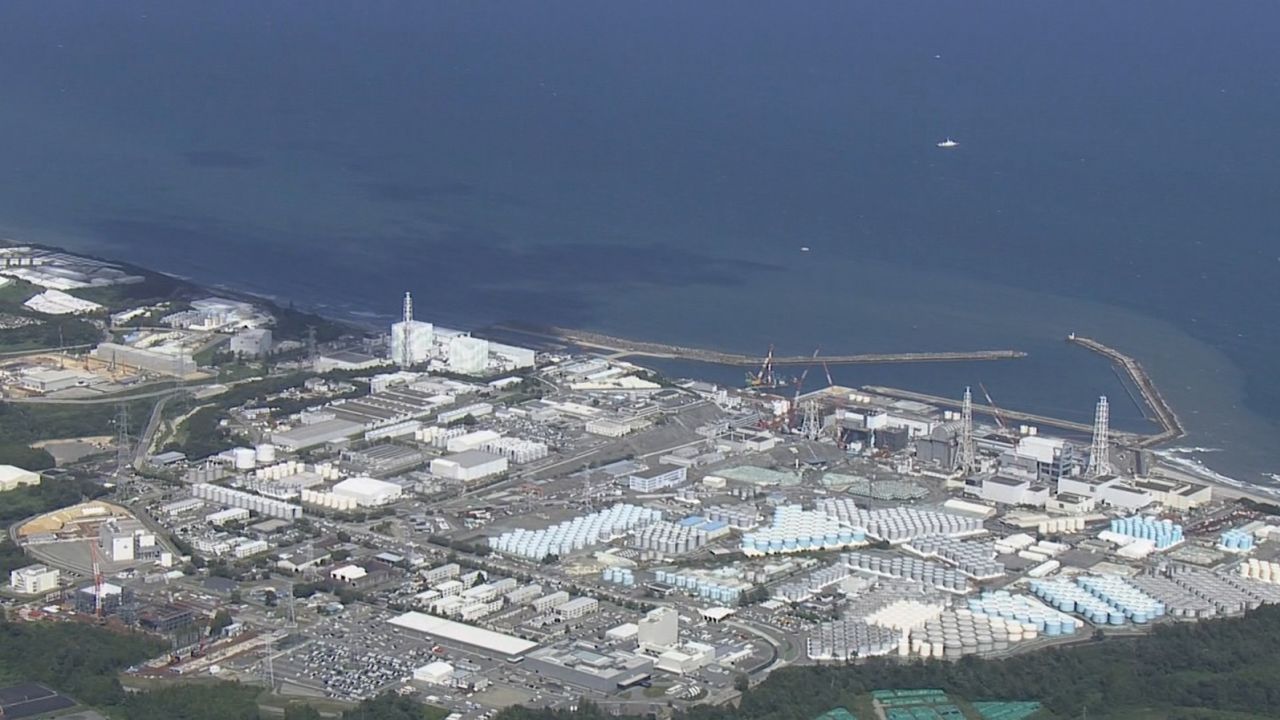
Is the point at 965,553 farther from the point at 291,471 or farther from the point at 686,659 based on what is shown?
the point at 291,471

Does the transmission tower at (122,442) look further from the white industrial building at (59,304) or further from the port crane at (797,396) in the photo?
the port crane at (797,396)

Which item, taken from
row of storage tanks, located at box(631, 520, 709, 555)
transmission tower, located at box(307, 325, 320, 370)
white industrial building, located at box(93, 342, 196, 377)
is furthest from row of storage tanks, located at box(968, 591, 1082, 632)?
white industrial building, located at box(93, 342, 196, 377)

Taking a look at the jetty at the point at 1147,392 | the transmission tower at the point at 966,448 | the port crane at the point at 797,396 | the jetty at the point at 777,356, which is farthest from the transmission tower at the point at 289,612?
the jetty at the point at 1147,392

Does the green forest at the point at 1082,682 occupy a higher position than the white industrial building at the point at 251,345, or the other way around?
the white industrial building at the point at 251,345

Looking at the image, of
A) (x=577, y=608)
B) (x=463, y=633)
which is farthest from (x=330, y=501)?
(x=463, y=633)

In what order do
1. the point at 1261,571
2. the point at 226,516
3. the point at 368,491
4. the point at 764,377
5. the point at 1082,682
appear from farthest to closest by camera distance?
1. the point at 764,377
2. the point at 368,491
3. the point at 226,516
4. the point at 1261,571
5. the point at 1082,682

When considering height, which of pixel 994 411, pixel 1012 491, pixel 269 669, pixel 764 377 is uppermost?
pixel 764 377

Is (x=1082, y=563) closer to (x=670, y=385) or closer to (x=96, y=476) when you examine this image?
(x=670, y=385)
